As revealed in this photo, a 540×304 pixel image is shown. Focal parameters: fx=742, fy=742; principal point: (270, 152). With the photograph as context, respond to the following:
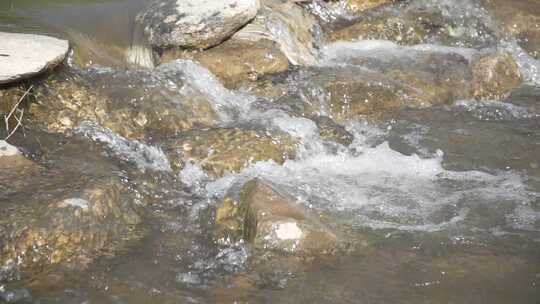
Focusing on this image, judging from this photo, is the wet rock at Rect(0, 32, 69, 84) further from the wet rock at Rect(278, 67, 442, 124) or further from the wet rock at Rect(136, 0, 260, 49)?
the wet rock at Rect(278, 67, 442, 124)

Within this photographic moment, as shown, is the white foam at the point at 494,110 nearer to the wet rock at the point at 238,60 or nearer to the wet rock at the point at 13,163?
the wet rock at the point at 238,60

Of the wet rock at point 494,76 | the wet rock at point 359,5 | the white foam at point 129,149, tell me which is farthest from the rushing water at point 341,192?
the wet rock at point 359,5

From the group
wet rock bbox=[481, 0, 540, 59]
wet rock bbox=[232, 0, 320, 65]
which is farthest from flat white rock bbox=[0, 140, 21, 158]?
wet rock bbox=[481, 0, 540, 59]

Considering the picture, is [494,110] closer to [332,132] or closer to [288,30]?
[332,132]

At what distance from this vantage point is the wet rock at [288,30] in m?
6.50

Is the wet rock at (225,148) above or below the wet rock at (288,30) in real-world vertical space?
below

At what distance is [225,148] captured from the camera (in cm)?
507

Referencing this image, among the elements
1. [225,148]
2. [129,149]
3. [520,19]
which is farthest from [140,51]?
[520,19]

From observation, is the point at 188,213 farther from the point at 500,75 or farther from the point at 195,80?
the point at 500,75

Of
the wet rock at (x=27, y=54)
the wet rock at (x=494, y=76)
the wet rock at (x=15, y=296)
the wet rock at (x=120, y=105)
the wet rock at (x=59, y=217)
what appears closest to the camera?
the wet rock at (x=15, y=296)

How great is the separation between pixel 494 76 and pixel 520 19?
5.51 ft

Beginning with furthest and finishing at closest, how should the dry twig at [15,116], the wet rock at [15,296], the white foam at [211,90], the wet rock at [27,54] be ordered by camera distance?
the white foam at [211,90], the wet rock at [27,54], the dry twig at [15,116], the wet rock at [15,296]

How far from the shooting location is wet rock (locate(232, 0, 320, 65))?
21.3 feet

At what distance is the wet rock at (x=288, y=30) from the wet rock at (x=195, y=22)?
13 cm
